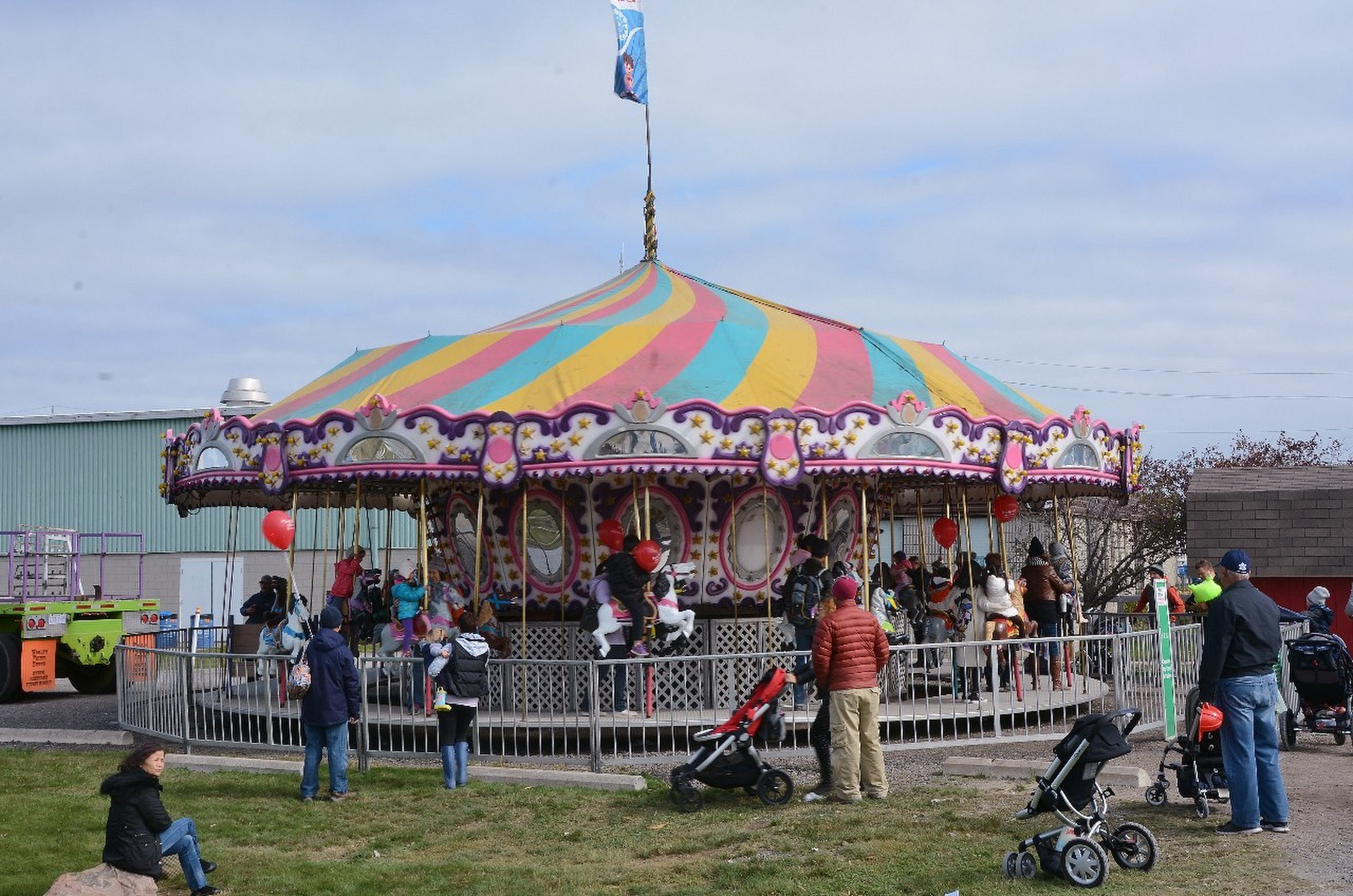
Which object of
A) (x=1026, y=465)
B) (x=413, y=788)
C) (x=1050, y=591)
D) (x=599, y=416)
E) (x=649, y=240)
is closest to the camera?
(x=413, y=788)

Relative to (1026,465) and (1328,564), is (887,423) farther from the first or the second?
(1328,564)

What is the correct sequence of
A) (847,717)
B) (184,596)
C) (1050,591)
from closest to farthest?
(847,717) < (1050,591) < (184,596)

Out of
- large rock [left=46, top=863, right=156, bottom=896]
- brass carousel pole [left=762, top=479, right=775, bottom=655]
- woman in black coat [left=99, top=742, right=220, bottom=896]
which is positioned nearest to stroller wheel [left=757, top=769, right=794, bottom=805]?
woman in black coat [left=99, top=742, right=220, bottom=896]

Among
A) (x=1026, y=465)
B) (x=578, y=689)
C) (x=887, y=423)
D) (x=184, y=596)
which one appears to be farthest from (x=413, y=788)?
(x=184, y=596)

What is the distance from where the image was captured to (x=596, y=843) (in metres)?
8.58

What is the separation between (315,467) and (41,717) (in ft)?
19.4

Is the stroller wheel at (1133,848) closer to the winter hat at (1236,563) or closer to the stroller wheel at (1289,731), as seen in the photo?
the winter hat at (1236,563)

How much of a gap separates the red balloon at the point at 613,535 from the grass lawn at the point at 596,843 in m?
3.71

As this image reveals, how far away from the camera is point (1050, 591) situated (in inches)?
604

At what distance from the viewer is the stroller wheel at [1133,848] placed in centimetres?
716

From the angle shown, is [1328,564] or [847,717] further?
[1328,564]

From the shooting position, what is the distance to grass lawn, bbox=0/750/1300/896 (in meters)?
7.34

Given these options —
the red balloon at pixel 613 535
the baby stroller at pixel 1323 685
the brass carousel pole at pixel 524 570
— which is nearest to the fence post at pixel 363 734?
the brass carousel pole at pixel 524 570

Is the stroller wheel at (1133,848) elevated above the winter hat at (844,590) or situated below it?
below
